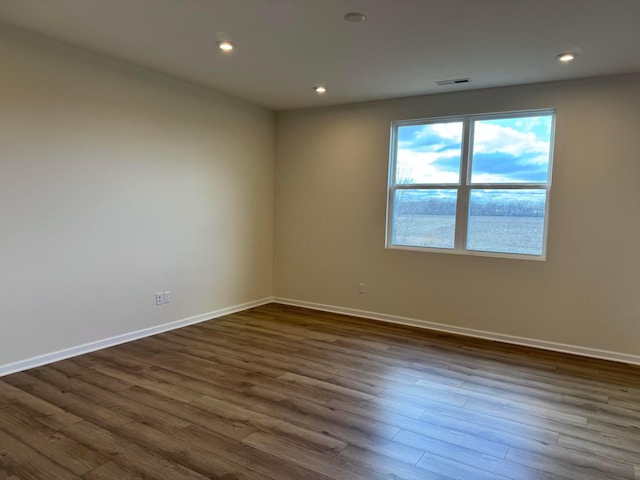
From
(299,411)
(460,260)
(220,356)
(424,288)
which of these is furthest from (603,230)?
(220,356)

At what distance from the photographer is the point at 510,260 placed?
4.14 m

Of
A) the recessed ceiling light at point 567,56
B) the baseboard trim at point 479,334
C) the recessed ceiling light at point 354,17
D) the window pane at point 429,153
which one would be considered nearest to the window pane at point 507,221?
the window pane at point 429,153

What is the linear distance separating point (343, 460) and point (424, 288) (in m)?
2.77

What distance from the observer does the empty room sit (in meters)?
2.41

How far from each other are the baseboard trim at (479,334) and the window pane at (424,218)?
0.90m

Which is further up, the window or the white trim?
the window

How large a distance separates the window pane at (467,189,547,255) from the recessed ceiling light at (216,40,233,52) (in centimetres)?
279

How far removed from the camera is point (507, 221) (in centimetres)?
420

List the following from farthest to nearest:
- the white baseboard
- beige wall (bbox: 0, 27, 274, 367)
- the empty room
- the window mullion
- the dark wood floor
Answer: the window mullion
the white baseboard
beige wall (bbox: 0, 27, 274, 367)
the empty room
the dark wood floor

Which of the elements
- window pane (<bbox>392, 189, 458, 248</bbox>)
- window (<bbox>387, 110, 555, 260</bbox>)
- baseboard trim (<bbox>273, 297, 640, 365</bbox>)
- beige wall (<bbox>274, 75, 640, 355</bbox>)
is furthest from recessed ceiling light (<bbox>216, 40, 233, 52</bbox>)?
baseboard trim (<bbox>273, 297, 640, 365</bbox>)

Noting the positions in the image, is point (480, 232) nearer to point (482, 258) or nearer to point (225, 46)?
point (482, 258)

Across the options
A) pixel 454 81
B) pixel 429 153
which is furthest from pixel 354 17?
pixel 429 153

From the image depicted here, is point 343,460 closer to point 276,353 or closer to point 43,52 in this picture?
point 276,353

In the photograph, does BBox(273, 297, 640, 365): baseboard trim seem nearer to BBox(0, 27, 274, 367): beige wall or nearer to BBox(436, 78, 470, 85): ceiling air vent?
BBox(0, 27, 274, 367): beige wall
